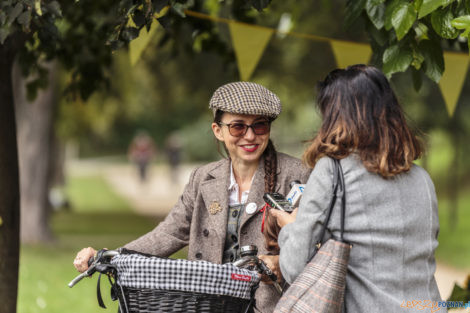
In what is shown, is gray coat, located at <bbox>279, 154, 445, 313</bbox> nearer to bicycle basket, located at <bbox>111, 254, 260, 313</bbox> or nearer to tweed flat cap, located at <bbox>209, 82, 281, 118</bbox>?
bicycle basket, located at <bbox>111, 254, 260, 313</bbox>

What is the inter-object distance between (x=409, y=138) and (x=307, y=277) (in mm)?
686

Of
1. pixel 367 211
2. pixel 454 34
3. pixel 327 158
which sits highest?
pixel 454 34

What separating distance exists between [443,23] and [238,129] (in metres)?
1.09

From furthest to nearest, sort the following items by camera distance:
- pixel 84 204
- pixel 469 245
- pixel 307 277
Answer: pixel 84 204 < pixel 469 245 < pixel 307 277

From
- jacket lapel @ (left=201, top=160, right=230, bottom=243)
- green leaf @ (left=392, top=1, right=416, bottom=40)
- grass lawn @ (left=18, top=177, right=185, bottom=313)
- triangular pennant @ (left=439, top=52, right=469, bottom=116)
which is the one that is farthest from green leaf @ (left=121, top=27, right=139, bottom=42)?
grass lawn @ (left=18, top=177, right=185, bottom=313)

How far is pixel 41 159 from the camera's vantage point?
40.6ft

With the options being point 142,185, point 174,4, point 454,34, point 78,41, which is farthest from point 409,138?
point 142,185

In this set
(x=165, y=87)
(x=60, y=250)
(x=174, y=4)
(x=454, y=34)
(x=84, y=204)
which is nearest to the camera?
(x=454, y=34)

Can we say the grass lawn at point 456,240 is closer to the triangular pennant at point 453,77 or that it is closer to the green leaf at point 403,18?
the triangular pennant at point 453,77

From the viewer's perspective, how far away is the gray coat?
2.64 m

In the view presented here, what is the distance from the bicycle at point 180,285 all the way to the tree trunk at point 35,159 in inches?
388

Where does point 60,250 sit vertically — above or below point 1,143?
below

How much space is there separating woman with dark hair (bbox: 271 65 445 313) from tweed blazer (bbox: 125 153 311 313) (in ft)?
1.89

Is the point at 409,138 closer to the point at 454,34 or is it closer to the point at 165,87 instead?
the point at 454,34
